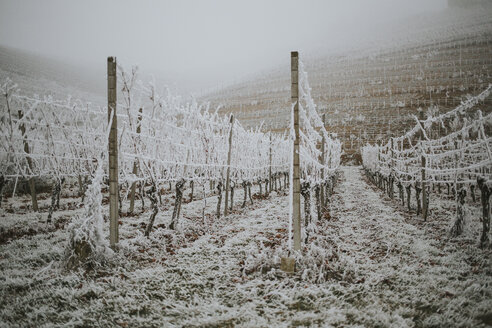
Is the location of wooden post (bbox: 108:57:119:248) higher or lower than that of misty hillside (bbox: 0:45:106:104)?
lower

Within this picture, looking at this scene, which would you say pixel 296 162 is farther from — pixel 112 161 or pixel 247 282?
pixel 112 161

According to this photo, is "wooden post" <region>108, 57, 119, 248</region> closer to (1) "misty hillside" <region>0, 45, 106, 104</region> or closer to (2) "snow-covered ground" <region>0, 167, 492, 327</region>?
(2) "snow-covered ground" <region>0, 167, 492, 327</region>

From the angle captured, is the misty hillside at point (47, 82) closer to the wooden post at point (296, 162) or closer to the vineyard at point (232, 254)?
the vineyard at point (232, 254)

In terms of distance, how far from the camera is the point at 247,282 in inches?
136

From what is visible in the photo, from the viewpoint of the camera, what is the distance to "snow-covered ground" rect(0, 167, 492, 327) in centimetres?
260

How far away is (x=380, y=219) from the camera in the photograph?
23.5 ft

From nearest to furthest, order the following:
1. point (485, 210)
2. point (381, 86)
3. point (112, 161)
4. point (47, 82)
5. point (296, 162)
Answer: point (296, 162)
point (112, 161)
point (485, 210)
point (47, 82)
point (381, 86)

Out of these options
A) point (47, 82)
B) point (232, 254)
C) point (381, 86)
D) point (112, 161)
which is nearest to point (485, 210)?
point (232, 254)

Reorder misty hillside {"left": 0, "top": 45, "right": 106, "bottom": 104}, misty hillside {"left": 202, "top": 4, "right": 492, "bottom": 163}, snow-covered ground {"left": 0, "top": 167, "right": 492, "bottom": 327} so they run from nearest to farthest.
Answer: snow-covered ground {"left": 0, "top": 167, "right": 492, "bottom": 327}, misty hillside {"left": 0, "top": 45, "right": 106, "bottom": 104}, misty hillside {"left": 202, "top": 4, "right": 492, "bottom": 163}

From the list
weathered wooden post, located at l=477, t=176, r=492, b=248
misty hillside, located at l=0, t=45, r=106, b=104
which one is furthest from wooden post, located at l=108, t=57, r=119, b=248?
misty hillside, located at l=0, t=45, r=106, b=104

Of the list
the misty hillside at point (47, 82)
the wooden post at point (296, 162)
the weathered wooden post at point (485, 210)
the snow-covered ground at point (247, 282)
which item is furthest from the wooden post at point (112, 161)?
the misty hillside at point (47, 82)

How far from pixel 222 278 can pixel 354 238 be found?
331cm

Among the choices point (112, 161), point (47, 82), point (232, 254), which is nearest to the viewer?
point (112, 161)

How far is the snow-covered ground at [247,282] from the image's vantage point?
2600 millimetres
